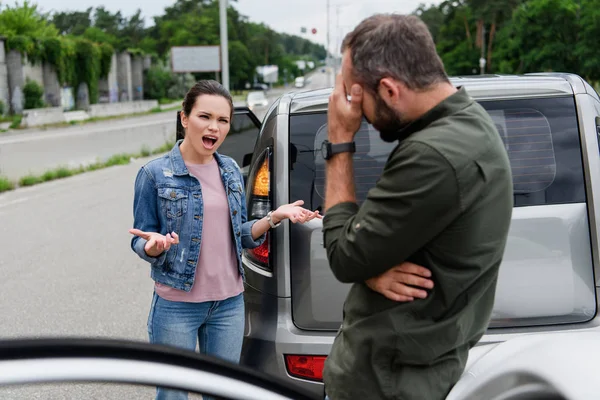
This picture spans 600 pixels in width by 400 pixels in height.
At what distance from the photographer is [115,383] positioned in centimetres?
121

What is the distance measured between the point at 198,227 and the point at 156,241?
292 mm

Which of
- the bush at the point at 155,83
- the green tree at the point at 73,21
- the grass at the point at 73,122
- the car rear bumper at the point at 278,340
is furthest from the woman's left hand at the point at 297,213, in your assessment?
the green tree at the point at 73,21

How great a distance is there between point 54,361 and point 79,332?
16.7ft

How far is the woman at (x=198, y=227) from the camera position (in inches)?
121

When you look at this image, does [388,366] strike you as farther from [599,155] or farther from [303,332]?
[599,155]

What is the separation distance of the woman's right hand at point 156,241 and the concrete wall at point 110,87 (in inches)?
2780

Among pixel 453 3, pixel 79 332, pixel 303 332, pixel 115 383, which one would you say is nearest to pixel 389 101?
pixel 115 383

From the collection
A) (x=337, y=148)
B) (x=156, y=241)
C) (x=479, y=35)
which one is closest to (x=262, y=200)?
(x=156, y=241)

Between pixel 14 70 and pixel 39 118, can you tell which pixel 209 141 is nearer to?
pixel 39 118

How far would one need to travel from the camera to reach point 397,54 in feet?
5.73

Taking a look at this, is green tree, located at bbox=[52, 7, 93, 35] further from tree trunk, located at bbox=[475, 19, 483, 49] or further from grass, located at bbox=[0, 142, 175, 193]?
grass, located at bbox=[0, 142, 175, 193]

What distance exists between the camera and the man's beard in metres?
1.81

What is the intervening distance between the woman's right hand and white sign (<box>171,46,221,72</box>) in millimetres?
79525

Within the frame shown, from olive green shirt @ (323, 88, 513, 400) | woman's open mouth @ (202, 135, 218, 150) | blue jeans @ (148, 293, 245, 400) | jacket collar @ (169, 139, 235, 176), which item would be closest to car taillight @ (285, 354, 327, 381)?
blue jeans @ (148, 293, 245, 400)
